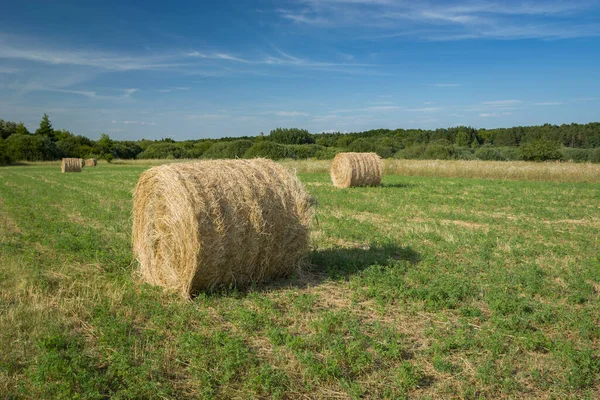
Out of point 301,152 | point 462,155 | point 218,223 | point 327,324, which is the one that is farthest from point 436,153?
point 327,324

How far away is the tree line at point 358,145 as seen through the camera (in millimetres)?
47594

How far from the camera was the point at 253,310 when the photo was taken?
612 cm

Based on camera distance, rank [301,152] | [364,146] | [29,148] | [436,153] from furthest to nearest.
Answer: [29,148], [364,146], [301,152], [436,153]

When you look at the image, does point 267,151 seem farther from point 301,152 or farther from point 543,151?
point 543,151

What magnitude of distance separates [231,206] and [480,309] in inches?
141

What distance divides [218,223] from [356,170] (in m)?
16.8

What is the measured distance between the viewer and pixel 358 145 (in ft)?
213

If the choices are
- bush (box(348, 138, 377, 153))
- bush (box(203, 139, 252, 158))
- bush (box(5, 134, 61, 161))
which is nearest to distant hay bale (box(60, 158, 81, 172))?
bush (box(203, 139, 252, 158))

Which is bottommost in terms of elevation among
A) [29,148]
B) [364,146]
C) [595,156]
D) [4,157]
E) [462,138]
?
[4,157]

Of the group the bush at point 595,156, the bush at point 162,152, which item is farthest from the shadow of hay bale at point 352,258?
the bush at point 162,152

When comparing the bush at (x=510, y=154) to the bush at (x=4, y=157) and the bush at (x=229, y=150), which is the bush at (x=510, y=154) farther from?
the bush at (x=4, y=157)

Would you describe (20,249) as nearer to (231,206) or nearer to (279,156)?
(231,206)

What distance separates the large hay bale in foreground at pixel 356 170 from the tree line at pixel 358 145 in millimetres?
24065

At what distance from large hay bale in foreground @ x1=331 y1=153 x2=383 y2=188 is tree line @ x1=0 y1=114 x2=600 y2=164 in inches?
947
